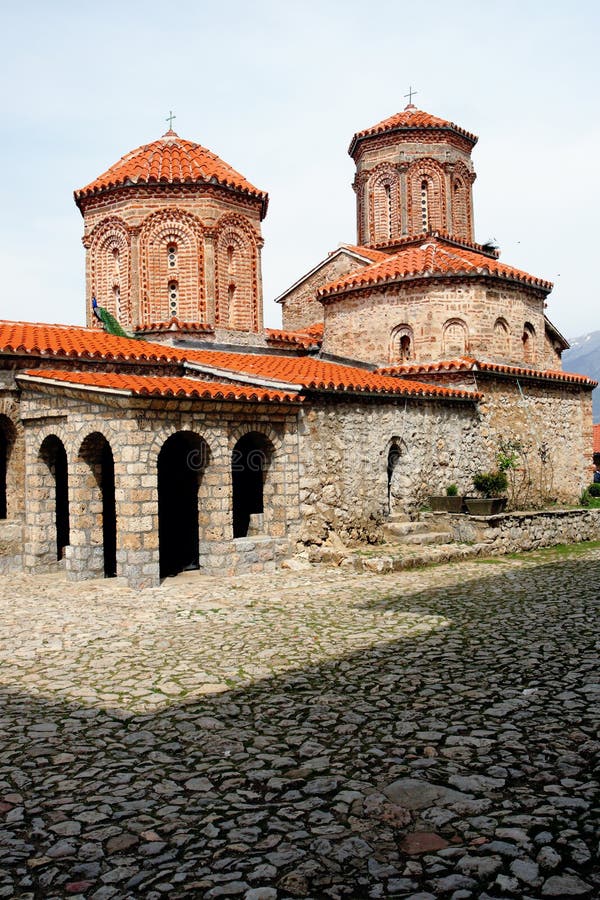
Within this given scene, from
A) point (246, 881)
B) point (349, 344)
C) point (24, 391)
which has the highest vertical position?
point (349, 344)

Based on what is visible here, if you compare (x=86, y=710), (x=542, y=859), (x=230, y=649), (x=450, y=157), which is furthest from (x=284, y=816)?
(x=450, y=157)

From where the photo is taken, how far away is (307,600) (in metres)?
9.54

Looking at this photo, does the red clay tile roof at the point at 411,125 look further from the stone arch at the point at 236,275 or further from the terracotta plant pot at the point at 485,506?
the terracotta plant pot at the point at 485,506

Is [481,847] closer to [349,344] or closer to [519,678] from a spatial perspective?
[519,678]

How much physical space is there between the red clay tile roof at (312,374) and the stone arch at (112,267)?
2.58 m

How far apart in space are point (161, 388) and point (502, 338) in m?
9.56

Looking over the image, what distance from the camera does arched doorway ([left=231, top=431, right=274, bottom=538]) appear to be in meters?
12.6

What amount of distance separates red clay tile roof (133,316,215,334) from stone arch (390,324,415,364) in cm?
407

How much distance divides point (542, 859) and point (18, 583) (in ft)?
31.3

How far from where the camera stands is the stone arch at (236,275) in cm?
1705

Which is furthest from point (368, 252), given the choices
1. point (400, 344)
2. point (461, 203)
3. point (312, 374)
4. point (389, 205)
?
point (312, 374)

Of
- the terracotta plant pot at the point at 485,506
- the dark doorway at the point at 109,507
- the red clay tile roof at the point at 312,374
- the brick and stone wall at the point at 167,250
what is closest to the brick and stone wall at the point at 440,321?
the red clay tile roof at the point at 312,374

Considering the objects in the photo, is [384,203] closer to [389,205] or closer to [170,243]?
[389,205]

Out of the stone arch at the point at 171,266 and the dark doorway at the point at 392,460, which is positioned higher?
the stone arch at the point at 171,266
